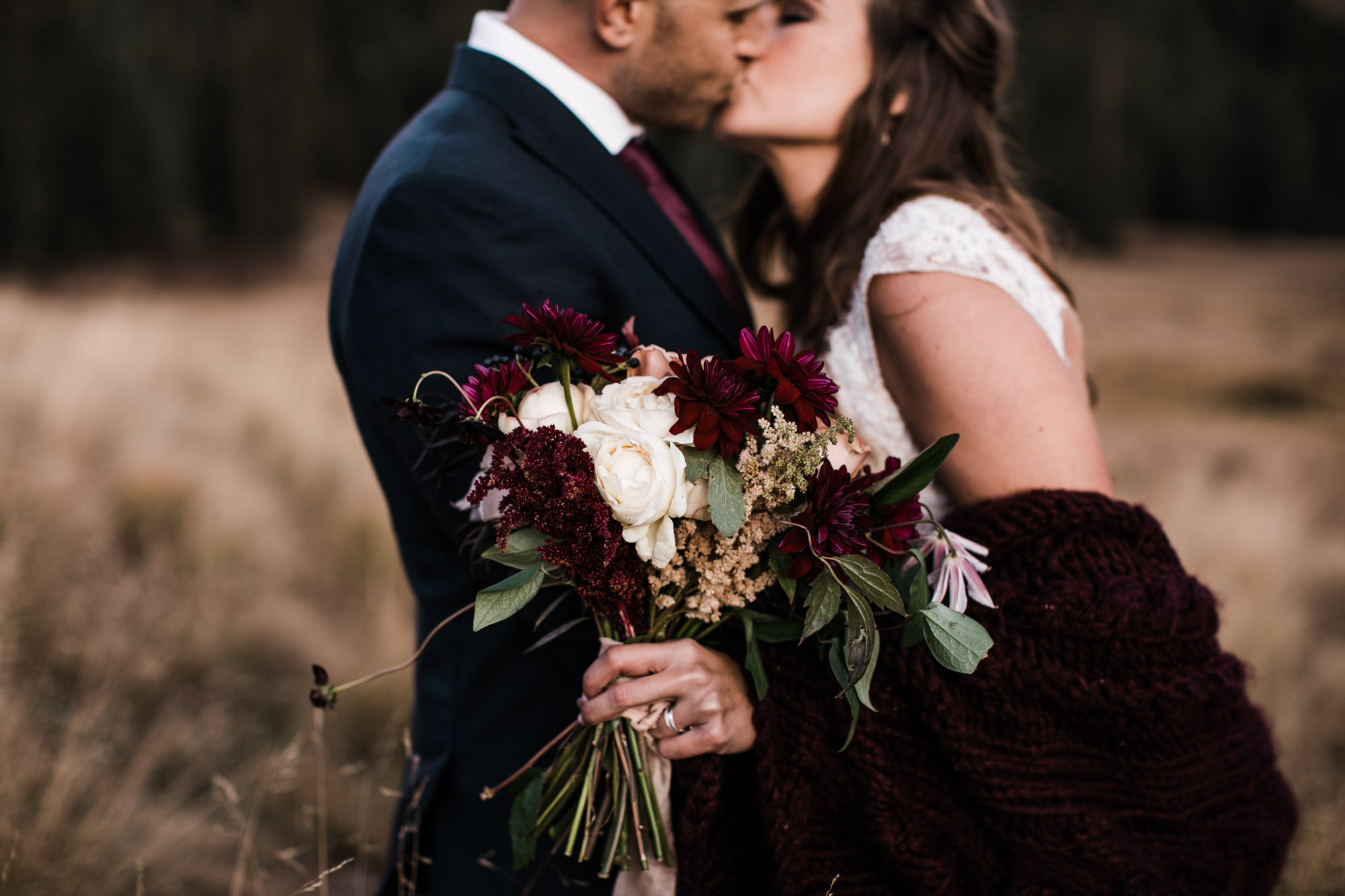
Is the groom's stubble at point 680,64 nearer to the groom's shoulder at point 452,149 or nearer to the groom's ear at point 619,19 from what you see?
the groom's ear at point 619,19

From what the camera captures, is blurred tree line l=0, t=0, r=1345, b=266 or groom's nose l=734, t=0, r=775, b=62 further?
blurred tree line l=0, t=0, r=1345, b=266

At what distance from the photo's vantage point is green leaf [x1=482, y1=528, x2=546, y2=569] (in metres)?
1.23

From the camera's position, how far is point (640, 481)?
111 cm

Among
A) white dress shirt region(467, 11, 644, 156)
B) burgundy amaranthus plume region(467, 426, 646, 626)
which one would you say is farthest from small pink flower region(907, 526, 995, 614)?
white dress shirt region(467, 11, 644, 156)

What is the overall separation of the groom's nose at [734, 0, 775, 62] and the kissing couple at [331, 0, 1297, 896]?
0.02m

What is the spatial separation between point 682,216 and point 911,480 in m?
1.28

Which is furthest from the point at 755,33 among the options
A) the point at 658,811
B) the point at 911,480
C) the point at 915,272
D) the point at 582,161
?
the point at 658,811

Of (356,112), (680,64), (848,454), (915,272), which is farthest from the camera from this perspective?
(356,112)

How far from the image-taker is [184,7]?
984 inches

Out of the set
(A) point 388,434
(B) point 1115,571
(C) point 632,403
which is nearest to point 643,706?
(C) point 632,403

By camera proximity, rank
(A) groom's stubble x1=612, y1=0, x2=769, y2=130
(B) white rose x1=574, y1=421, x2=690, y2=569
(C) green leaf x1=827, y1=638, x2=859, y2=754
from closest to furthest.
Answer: (B) white rose x1=574, y1=421, x2=690, y2=569
(C) green leaf x1=827, y1=638, x2=859, y2=754
(A) groom's stubble x1=612, y1=0, x2=769, y2=130

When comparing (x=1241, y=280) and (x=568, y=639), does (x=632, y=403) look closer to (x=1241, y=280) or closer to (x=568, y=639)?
(x=568, y=639)

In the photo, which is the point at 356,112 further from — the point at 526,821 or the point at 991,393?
the point at 526,821

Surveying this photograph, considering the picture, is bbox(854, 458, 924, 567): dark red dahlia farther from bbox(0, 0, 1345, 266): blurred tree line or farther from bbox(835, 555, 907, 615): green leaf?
bbox(0, 0, 1345, 266): blurred tree line
